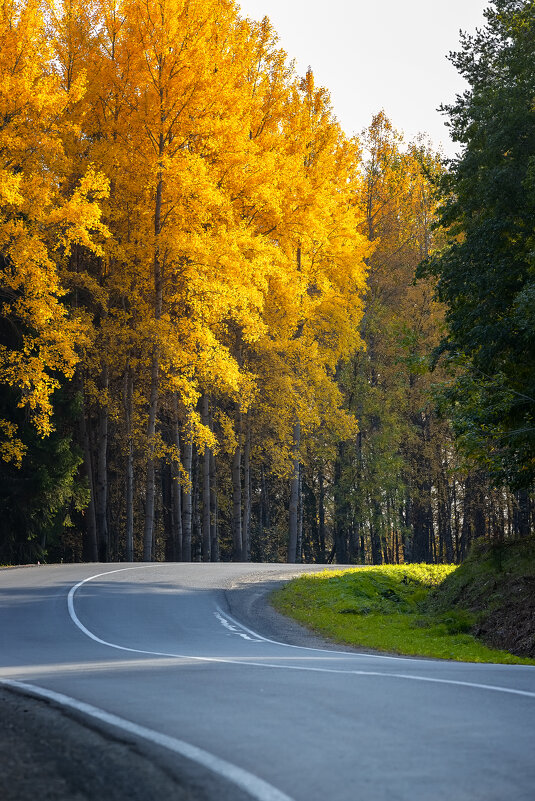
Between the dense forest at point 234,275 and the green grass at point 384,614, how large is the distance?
3.14m

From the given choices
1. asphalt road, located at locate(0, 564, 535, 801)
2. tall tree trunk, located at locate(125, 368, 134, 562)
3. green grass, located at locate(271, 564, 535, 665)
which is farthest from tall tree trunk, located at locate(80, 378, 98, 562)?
asphalt road, located at locate(0, 564, 535, 801)

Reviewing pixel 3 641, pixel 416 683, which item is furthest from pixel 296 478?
pixel 416 683

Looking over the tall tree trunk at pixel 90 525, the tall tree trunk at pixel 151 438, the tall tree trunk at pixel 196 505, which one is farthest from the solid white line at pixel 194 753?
the tall tree trunk at pixel 196 505

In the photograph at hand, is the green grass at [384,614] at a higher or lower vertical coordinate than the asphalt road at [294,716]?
lower

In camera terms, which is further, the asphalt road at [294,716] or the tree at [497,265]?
the tree at [497,265]

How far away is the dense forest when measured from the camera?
63.9ft

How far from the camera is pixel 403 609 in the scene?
21.6m

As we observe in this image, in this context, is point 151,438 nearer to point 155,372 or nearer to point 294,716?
A: point 155,372

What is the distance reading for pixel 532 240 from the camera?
18125 millimetres

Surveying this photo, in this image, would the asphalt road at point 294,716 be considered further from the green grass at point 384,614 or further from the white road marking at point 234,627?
the green grass at point 384,614

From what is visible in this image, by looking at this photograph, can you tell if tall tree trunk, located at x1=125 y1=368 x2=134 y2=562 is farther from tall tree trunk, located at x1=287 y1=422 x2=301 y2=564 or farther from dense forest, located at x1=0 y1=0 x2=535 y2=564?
tall tree trunk, located at x1=287 y1=422 x2=301 y2=564

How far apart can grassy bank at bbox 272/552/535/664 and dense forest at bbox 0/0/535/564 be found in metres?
2.30

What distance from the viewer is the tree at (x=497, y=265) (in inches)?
709

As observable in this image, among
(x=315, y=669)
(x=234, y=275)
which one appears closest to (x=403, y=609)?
(x=234, y=275)
